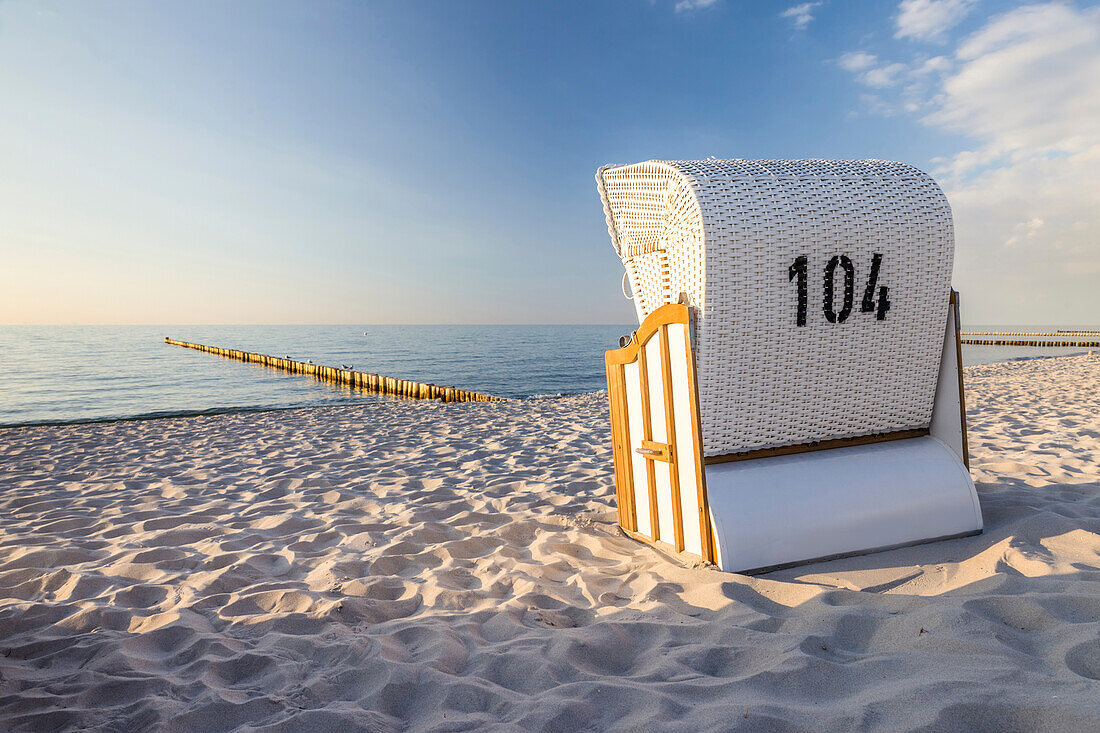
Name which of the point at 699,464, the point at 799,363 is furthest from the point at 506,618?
the point at 799,363

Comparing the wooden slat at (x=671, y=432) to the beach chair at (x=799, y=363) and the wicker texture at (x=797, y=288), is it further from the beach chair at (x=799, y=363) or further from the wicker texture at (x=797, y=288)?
the wicker texture at (x=797, y=288)

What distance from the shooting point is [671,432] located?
2879 mm

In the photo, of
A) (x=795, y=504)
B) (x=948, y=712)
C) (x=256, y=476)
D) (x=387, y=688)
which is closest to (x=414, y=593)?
(x=387, y=688)

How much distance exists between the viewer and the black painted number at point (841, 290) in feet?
8.68

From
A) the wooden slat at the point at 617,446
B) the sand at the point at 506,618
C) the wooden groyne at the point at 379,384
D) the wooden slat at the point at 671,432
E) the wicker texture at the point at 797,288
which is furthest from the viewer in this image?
the wooden groyne at the point at 379,384

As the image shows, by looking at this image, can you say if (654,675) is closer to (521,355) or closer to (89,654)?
(89,654)

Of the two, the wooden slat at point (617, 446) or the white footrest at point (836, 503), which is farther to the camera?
the wooden slat at point (617, 446)

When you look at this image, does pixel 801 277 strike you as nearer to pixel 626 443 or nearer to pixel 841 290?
pixel 841 290

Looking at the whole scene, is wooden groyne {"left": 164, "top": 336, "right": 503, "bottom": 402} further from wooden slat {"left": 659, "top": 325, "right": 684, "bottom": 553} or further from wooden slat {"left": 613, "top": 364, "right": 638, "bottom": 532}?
wooden slat {"left": 659, "top": 325, "right": 684, "bottom": 553}

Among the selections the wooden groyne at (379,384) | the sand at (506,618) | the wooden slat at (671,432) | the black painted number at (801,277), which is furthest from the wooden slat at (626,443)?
the wooden groyne at (379,384)

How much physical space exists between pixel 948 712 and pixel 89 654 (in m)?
2.82

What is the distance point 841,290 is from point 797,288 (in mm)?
245

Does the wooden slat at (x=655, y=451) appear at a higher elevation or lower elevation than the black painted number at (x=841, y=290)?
lower

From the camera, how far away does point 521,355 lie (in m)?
40.0
